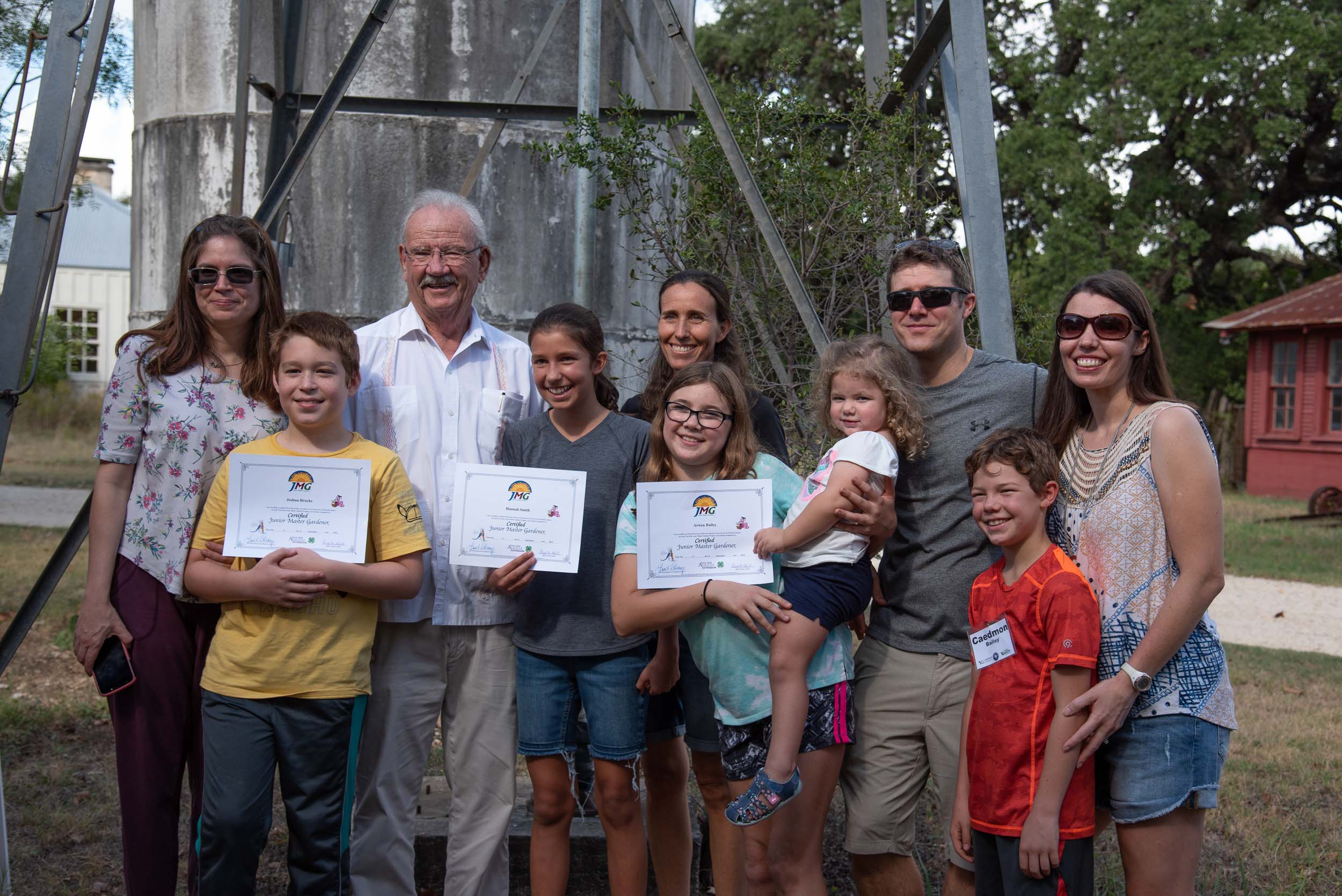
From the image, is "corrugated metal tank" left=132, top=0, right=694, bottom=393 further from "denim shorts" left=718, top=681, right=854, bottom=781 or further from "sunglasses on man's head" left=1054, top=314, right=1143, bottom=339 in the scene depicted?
"sunglasses on man's head" left=1054, top=314, right=1143, bottom=339

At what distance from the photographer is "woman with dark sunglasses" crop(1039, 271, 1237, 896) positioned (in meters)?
2.69

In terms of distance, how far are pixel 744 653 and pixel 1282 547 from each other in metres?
13.6

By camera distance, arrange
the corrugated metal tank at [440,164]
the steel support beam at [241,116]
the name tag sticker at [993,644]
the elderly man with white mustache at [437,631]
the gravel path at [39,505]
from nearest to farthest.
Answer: the name tag sticker at [993,644] → the elderly man with white mustache at [437,631] → the steel support beam at [241,116] → the corrugated metal tank at [440,164] → the gravel path at [39,505]

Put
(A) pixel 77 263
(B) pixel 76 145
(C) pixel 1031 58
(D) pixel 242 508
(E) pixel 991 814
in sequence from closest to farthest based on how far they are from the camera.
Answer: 1. (E) pixel 991 814
2. (D) pixel 242 508
3. (B) pixel 76 145
4. (C) pixel 1031 58
5. (A) pixel 77 263

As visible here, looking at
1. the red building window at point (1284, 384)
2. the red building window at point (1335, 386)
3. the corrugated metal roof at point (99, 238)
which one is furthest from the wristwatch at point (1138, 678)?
the corrugated metal roof at point (99, 238)

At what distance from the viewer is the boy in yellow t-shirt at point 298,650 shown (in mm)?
3113

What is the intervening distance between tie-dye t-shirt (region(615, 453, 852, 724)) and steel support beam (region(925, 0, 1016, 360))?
1168mm

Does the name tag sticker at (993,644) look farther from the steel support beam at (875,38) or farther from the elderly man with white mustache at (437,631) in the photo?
the steel support beam at (875,38)

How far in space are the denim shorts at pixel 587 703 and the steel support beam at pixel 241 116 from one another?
292 centimetres

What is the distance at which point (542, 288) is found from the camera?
640 centimetres

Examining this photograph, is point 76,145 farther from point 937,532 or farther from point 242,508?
point 937,532

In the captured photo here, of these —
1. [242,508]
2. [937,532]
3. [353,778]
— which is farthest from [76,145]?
[937,532]

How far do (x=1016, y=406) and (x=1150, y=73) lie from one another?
68.0 ft

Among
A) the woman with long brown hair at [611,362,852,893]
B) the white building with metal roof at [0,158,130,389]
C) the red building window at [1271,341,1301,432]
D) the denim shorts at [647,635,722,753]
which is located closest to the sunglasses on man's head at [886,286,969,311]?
the woman with long brown hair at [611,362,852,893]
